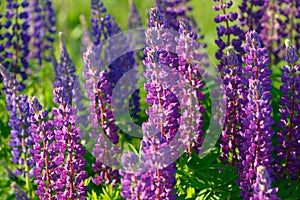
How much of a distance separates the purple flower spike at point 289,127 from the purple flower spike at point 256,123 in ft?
0.61

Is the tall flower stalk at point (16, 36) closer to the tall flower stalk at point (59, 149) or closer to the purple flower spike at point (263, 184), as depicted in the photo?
the tall flower stalk at point (59, 149)

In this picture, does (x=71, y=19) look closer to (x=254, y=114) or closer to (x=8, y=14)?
(x=8, y=14)

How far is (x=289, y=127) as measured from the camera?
3521mm

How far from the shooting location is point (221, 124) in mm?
3652

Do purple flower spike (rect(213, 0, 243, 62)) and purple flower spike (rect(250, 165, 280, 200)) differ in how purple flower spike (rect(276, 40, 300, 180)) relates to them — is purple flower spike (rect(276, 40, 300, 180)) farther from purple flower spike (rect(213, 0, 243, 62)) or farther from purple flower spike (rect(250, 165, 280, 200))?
purple flower spike (rect(250, 165, 280, 200))

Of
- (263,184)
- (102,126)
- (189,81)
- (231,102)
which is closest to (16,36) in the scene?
(102,126)

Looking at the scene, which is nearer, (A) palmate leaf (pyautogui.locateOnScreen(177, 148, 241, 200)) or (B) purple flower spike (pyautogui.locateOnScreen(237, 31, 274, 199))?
(B) purple flower spike (pyautogui.locateOnScreen(237, 31, 274, 199))

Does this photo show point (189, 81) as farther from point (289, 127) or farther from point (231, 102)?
point (289, 127)

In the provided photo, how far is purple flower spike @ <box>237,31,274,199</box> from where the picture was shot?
9.99 feet

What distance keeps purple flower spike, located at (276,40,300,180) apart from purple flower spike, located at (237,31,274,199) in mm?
185

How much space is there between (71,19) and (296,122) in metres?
5.70

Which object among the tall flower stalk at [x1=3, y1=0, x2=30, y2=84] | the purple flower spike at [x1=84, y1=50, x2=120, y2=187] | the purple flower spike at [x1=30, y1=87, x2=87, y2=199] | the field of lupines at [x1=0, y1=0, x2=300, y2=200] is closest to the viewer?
the field of lupines at [x1=0, y1=0, x2=300, y2=200]

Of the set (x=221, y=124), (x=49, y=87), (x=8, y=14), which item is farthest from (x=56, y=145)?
(x=49, y=87)

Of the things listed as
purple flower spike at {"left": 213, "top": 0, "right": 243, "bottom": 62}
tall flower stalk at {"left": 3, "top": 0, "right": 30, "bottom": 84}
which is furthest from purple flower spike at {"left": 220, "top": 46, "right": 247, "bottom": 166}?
tall flower stalk at {"left": 3, "top": 0, "right": 30, "bottom": 84}
